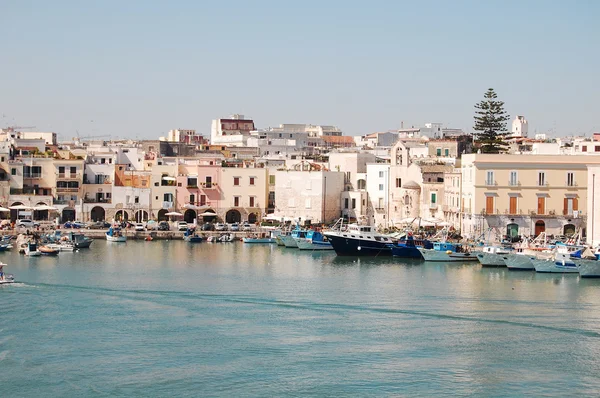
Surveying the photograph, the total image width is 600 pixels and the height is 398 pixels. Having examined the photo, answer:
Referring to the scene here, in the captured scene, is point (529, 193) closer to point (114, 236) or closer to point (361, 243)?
point (361, 243)

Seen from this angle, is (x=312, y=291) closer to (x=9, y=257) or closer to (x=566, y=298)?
(x=566, y=298)

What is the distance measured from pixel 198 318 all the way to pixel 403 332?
554cm

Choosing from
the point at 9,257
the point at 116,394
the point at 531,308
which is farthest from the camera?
the point at 9,257

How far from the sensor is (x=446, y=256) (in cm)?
4491

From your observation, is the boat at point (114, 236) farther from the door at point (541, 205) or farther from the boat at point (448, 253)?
the door at point (541, 205)

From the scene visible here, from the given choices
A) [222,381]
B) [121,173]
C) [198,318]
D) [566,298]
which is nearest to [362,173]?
[121,173]

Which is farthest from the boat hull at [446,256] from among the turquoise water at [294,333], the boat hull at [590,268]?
the boat hull at [590,268]

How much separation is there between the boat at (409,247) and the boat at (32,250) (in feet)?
48.5

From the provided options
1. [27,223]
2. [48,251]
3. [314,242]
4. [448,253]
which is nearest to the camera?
[448,253]

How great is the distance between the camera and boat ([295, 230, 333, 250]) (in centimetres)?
5019

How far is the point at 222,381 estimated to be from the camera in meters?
22.9

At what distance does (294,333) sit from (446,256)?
1879cm

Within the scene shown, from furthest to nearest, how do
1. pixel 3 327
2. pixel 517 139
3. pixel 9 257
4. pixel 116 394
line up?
pixel 517 139
pixel 9 257
pixel 3 327
pixel 116 394

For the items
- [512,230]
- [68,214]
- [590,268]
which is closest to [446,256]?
[512,230]
